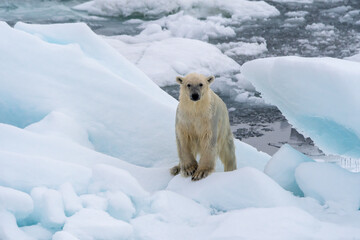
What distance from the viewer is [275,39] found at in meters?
10.1

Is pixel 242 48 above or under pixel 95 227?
under

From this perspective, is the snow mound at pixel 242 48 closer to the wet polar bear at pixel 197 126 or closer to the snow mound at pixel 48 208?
the wet polar bear at pixel 197 126

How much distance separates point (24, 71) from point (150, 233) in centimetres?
215

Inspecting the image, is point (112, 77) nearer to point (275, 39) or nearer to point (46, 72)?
point (46, 72)

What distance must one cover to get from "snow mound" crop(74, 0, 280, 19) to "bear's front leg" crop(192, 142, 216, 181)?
898 centimetres

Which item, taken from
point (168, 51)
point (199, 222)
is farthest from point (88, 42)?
point (168, 51)

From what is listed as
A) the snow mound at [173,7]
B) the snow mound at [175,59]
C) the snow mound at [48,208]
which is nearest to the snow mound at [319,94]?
the snow mound at [48,208]

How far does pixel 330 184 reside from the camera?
2.94 metres

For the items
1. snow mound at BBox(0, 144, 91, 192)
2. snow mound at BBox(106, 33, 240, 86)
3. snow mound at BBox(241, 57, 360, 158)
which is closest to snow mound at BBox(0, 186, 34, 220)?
snow mound at BBox(0, 144, 91, 192)

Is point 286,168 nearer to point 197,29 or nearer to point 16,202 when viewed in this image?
point 16,202

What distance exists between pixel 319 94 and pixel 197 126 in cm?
76

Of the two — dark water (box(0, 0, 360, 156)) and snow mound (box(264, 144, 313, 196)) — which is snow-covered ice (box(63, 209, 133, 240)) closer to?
snow mound (box(264, 144, 313, 196))

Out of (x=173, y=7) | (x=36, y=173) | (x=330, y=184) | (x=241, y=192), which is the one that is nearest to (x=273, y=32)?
(x=173, y=7)

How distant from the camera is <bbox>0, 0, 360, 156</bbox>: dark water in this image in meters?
6.31
